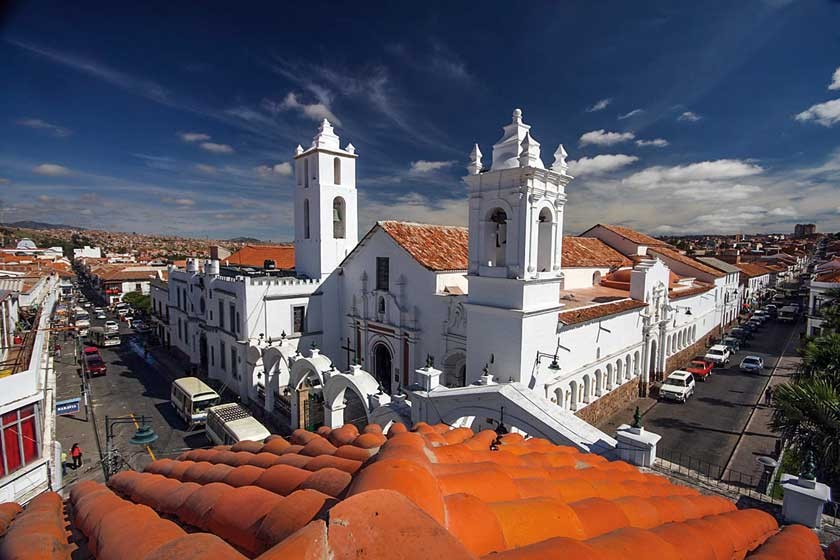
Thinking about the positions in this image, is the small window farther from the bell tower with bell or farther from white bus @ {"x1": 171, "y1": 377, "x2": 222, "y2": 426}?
the bell tower with bell

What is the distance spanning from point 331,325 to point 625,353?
1464 cm

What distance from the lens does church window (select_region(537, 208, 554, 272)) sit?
42.4 ft

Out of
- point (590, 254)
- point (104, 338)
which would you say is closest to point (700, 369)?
point (590, 254)

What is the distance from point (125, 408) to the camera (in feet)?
67.3

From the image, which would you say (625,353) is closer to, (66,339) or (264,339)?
(264,339)

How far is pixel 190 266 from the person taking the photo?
27281 millimetres

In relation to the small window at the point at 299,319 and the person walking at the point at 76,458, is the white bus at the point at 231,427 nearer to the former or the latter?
Result: the person walking at the point at 76,458

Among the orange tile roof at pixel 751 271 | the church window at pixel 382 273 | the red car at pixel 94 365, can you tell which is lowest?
the red car at pixel 94 365

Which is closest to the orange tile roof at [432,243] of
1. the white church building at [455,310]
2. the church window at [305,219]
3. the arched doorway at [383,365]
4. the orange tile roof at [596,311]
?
the white church building at [455,310]

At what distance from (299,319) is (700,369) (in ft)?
74.3

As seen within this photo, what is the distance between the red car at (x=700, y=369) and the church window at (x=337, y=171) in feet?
73.6

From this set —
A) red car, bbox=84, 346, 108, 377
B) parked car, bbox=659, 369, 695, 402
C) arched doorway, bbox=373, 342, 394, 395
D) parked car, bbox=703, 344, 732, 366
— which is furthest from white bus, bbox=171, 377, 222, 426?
parked car, bbox=703, 344, 732, 366

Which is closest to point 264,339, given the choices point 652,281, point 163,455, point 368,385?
point 163,455

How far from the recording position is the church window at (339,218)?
22.5 m
